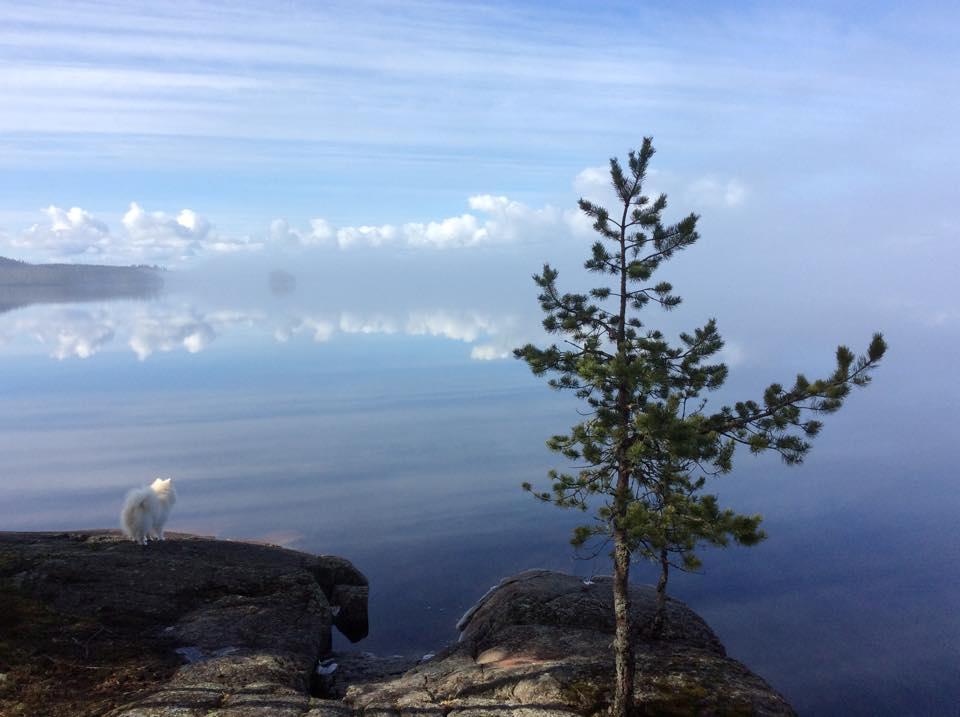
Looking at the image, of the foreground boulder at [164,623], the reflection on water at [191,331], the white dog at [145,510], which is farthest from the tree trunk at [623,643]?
the reflection on water at [191,331]

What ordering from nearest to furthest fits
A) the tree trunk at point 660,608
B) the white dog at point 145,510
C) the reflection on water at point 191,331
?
the tree trunk at point 660,608 < the white dog at point 145,510 < the reflection on water at point 191,331

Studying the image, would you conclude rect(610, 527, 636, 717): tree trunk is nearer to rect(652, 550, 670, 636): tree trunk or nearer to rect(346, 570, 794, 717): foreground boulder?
rect(346, 570, 794, 717): foreground boulder

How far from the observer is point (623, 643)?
14.8m

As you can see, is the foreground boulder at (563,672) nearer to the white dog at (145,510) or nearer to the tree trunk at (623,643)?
the tree trunk at (623,643)

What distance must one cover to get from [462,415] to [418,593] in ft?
115

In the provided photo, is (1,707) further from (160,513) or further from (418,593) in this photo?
(418,593)

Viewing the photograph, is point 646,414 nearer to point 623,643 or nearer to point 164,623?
point 623,643

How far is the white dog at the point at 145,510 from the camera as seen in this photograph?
25219mm

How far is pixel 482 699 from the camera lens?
15.9m

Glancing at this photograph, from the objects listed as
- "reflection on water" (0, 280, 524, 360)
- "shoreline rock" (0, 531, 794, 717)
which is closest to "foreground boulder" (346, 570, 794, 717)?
"shoreline rock" (0, 531, 794, 717)

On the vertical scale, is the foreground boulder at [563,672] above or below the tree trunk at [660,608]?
below

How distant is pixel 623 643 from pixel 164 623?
13.3m

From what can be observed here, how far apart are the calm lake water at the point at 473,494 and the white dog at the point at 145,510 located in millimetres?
8815

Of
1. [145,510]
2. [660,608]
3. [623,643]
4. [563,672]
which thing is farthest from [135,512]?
[623,643]
